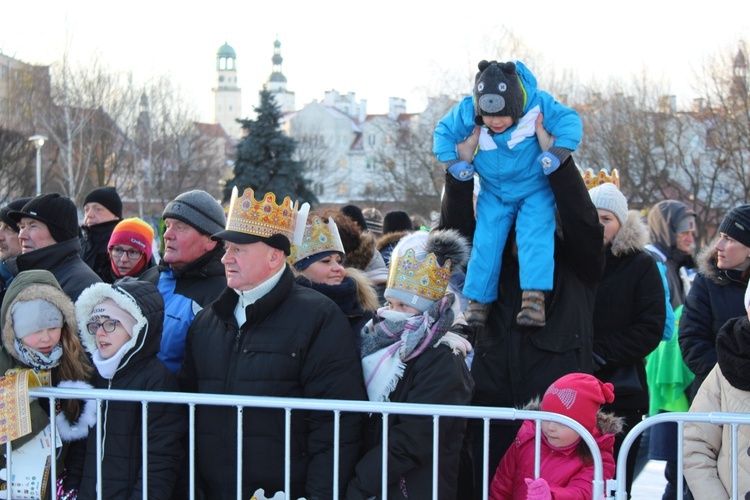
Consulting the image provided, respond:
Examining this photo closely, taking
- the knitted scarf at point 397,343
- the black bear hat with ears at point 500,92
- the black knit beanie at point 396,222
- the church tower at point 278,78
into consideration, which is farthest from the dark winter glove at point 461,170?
the church tower at point 278,78

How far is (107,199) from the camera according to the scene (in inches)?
272

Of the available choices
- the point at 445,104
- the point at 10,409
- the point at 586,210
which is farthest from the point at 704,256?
the point at 445,104

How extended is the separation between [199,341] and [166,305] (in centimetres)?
81

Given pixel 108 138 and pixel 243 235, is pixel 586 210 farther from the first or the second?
pixel 108 138

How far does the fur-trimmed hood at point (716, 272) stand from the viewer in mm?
4812

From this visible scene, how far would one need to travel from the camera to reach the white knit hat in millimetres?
4637

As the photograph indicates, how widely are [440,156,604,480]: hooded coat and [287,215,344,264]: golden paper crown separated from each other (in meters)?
0.77

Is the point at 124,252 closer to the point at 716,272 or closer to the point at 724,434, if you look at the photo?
the point at 716,272

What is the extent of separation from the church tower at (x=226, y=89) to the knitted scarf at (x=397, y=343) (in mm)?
170602

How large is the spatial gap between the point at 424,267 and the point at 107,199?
Result: 3.97 m

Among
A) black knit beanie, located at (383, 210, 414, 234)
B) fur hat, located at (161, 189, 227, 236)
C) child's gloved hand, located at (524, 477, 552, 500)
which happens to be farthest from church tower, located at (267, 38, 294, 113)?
child's gloved hand, located at (524, 477, 552, 500)

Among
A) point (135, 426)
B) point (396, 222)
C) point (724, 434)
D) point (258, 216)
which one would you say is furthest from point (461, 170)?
point (396, 222)

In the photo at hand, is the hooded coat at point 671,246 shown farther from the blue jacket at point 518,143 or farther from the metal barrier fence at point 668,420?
the metal barrier fence at point 668,420

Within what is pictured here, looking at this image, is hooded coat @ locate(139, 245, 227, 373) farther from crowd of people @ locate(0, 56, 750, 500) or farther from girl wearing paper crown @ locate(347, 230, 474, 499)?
girl wearing paper crown @ locate(347, 230, 474, 499)
